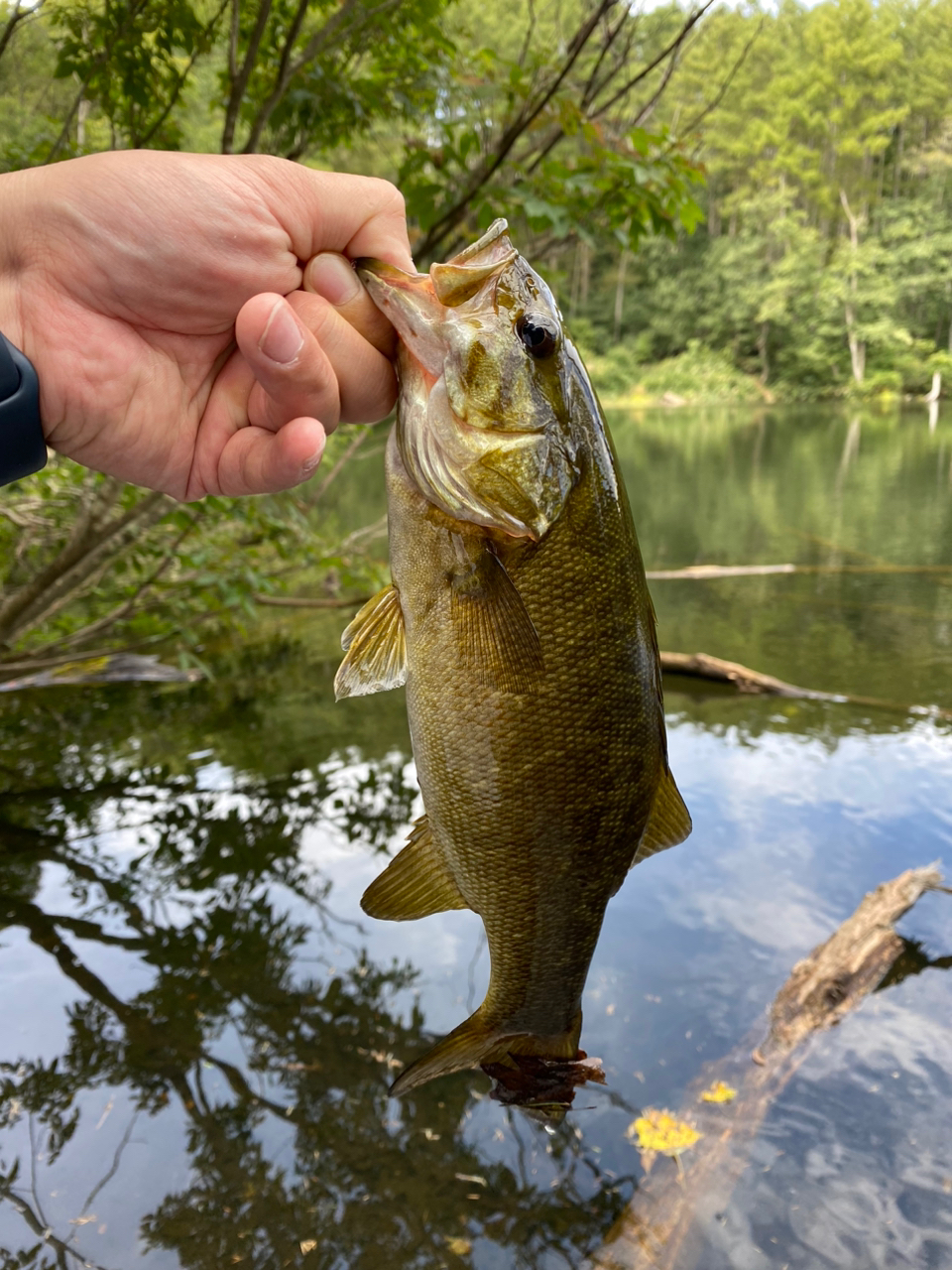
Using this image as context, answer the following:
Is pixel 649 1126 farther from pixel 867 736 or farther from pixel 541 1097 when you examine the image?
pixel 867 736

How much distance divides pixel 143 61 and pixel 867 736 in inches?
250

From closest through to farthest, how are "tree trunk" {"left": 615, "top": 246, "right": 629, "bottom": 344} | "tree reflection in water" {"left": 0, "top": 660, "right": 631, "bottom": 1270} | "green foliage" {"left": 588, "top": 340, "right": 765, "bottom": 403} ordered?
"tree reflection in water" {"left": 0, "top": 660, "right": 631, "bottom": 1270} < "green foliage" {"left": 588, "top": 340, "right": 765, "bottom": 403} < "tree trunk" {"left": 615, "top": 246, "right": 629, "bottom": 344}

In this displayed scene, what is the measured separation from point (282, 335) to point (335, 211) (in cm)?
29

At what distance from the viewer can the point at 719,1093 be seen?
3648 millimetres

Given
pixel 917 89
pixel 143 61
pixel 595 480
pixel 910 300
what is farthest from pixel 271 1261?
pixel 917 89

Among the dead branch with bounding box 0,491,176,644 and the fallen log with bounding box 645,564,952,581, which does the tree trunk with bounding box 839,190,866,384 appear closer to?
the fallen log with bounding box 645,564,952,581

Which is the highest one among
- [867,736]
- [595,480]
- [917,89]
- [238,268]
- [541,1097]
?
[917,89]

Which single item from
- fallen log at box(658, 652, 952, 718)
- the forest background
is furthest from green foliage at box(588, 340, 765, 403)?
fallen log at box(658, 652, 952, 718)

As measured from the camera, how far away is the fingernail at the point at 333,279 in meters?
1.64

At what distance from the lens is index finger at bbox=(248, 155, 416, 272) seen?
1581 mm

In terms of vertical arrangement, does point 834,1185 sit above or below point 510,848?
below

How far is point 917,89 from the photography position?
150ft

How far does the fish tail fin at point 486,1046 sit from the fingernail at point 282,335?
1.28m

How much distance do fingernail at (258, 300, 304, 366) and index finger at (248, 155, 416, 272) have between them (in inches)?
7.9
